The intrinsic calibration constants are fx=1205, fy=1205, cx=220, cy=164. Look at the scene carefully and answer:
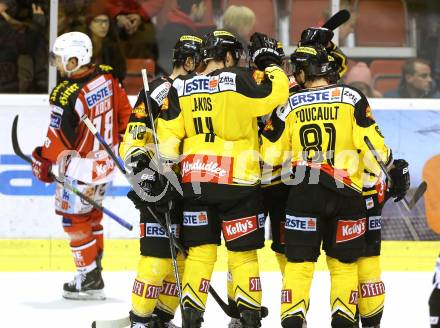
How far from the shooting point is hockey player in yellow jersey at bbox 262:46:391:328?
5477 millimetres

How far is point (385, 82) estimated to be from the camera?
859cm

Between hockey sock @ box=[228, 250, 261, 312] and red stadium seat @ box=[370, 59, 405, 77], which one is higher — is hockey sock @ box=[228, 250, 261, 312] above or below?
below

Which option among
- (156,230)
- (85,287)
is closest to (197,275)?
(156,230)

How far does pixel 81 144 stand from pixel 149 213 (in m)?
1.36

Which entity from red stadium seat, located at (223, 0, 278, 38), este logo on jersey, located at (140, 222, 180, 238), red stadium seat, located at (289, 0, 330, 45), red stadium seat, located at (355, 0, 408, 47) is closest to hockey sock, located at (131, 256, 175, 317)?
este logo on jersey, located at (140, 222, 180, 238)

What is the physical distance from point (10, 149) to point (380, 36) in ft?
9.21

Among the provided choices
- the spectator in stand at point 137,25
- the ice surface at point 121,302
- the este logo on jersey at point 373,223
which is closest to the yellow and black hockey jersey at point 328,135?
the este logo on jersey at point 373,223

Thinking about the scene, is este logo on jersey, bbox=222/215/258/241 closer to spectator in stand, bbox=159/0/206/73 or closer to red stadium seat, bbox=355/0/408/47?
spectator in stand, bbox=159/0/206/73

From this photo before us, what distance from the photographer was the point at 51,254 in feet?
25.7

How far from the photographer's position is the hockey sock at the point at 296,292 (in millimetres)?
5496

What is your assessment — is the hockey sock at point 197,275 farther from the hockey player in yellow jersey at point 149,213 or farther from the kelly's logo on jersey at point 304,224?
the kelly's logo on jersey at point 304,224

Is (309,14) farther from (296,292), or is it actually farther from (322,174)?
(296,292)

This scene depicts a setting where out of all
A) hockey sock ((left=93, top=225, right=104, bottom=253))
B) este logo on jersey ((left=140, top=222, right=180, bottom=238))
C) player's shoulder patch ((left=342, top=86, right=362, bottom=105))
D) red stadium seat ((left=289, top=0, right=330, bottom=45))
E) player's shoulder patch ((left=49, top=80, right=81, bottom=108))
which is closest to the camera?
player's shoulder patch ((left=342, top=86, right=362, bottom=105))

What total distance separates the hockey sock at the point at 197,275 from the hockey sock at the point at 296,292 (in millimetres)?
368
